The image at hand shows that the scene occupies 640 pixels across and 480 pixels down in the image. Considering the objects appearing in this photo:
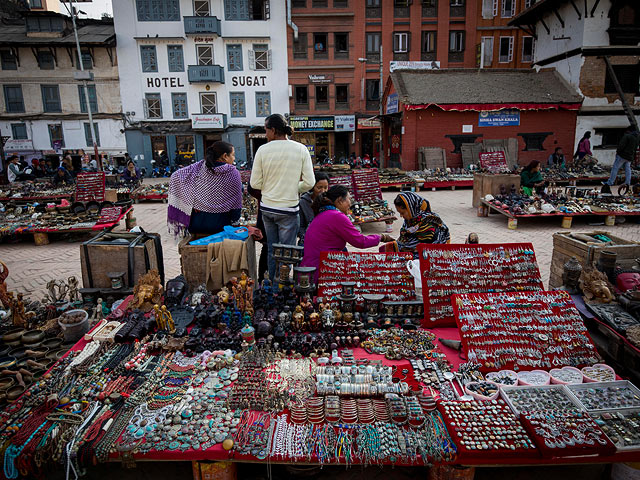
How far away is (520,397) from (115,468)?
Result: 2.86 m

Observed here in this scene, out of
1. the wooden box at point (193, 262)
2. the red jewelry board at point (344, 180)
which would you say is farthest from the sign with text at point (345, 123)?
the wooden box at point (193, 262)

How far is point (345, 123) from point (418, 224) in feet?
74.6

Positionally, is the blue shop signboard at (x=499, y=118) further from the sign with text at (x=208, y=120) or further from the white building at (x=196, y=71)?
the sign with text at (x=208, y=120)

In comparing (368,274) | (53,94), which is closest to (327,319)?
(368,274)

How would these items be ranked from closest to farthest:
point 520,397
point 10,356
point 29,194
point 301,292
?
1. point 520,397
2. point 10,356
3. point 301,292
4. point 29,194

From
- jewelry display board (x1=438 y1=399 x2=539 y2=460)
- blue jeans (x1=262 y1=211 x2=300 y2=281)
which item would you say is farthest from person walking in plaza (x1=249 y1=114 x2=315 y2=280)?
jewelry display board (x1=438 y1=399 x2=539 y2=460)

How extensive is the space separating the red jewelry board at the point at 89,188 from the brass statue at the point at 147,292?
24.8 ft

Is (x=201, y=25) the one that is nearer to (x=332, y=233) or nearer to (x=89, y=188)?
(x=89, y=188)

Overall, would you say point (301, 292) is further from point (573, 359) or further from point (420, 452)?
point (573, 359)

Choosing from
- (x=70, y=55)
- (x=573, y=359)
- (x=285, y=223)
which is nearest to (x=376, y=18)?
(x=70, y=55)

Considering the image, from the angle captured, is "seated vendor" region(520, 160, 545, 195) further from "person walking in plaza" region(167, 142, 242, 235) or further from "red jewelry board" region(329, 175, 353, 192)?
"person walking in plaza" region(167, 142, 242, 235)

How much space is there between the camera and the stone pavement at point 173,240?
23.1 feet

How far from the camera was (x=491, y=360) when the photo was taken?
316cm

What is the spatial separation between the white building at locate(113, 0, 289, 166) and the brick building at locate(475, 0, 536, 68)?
1264 cm
